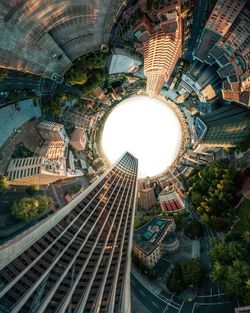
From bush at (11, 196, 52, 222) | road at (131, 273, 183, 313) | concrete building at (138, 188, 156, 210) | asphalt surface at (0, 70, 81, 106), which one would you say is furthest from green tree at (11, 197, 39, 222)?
concrete building at (138, 188, 156, 210)

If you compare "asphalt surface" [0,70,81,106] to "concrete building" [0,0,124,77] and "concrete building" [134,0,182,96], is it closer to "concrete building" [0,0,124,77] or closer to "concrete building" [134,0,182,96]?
"concrete building" [0,0,124,77]

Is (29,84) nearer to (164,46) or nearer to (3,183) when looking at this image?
(3,183)

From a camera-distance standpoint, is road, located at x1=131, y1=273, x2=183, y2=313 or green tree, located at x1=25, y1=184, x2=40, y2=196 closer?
road, located at x1=131, y1=273, x2=183, y2=313

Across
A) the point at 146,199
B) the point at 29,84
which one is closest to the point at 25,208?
the point at 29,84

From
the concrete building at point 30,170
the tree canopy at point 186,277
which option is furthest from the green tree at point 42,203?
the tree canopy at point 186,277

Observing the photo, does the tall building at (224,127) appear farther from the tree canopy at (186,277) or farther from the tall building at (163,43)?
the tree canopy at (186,277)

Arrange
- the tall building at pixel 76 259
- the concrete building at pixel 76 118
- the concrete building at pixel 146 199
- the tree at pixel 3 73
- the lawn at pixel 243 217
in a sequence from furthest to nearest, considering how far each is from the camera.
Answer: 1. the concrete building at pixel 146 199
2. the concrete building at pixel 76 118
3. the lawn at pixel 243 217
4. the tree at pixel 3 73
5. the tall building at pixel 76 259
